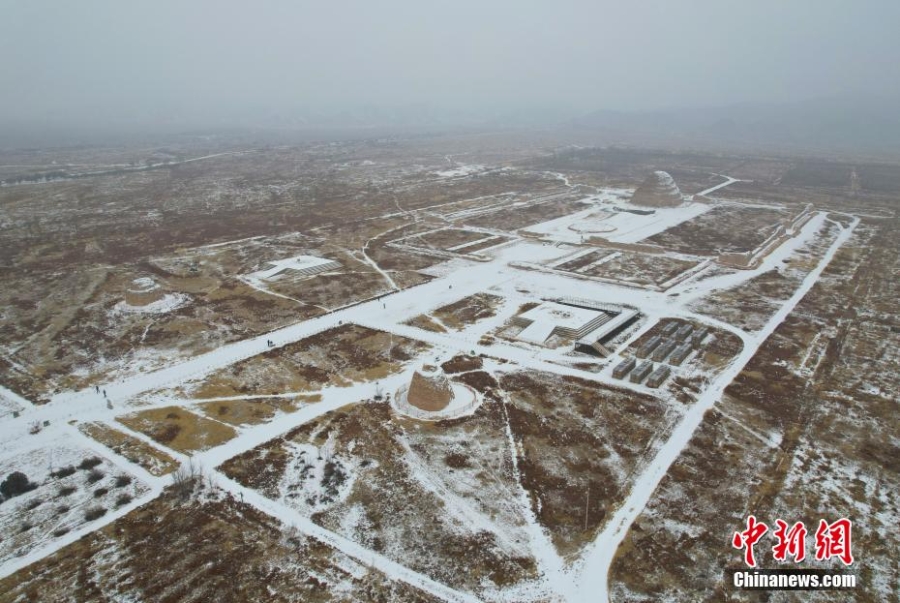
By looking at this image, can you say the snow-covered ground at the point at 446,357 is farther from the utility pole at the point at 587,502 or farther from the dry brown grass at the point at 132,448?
the utility pole at the point at 587,502

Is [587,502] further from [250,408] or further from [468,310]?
[468,310]

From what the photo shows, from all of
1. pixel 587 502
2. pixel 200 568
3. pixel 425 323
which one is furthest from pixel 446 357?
pixel 200 568

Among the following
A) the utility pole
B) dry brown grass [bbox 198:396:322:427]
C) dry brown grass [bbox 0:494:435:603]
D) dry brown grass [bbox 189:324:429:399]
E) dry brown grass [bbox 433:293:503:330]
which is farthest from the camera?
dry brown grass [bbox 433:293:503:330]

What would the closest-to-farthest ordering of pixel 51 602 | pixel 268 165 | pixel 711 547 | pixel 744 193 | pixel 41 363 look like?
pixel 51 602, pixel 711 547, pixel 41 363, pixel 744 193, pixel 268 165

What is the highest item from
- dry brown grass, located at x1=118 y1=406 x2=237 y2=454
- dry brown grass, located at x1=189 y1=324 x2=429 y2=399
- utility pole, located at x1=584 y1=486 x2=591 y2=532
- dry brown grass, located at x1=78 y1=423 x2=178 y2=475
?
dry brown grass, located at x1=78 y1=423 x2=178 y2=475

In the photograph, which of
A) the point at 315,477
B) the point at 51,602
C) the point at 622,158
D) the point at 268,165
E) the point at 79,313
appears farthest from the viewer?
the point at 622,158

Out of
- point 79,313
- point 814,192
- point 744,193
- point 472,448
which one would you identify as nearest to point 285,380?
point 472,448

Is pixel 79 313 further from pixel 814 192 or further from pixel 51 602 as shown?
pixel 814 192

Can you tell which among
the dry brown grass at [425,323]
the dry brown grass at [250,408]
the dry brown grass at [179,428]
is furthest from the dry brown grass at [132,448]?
the dry brown grass at [425,323]

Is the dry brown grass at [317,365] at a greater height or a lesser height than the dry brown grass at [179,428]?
lesser

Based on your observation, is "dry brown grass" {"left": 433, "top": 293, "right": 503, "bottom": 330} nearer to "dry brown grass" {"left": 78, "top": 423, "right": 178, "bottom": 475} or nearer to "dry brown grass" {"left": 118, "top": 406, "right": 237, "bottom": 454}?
"dry brown grass" {"left": 118, "top": 406, "right": 237, "bottom": 454}

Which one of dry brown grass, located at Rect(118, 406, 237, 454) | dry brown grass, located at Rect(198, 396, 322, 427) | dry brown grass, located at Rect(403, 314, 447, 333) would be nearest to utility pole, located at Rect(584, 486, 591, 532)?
dry brown grass, located at Rect(198, 396, 322, 427)
